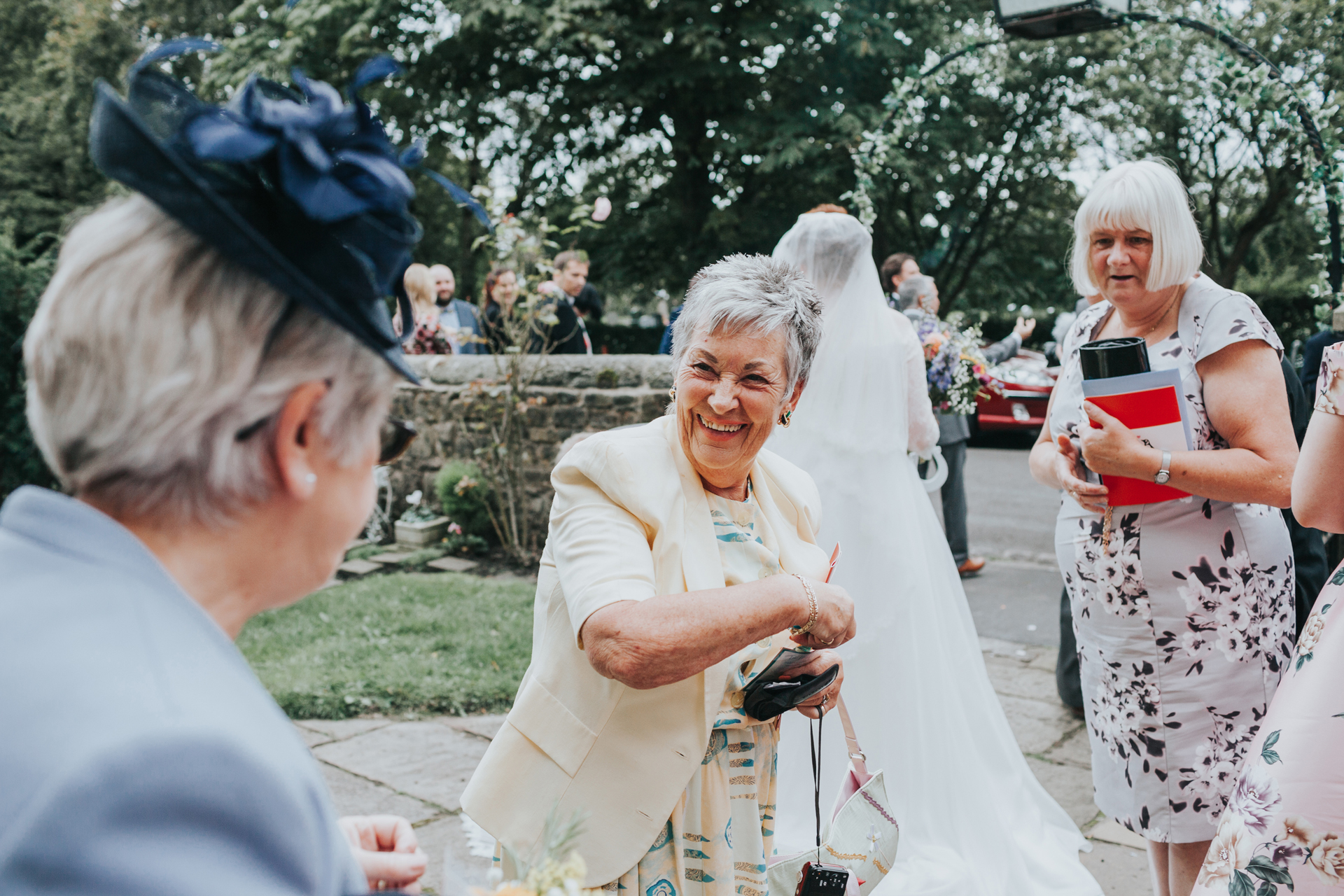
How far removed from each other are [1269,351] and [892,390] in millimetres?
1588

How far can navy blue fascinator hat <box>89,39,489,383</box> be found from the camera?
787 millimetres

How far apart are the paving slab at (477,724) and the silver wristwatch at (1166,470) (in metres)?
3.06

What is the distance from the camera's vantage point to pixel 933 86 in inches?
307

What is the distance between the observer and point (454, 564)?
7.74 metres

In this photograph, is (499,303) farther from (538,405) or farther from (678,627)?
(678,627)

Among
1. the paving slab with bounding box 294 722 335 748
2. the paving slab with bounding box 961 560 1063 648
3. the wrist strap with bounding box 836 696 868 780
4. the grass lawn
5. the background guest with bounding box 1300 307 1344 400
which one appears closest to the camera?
the wrist strap with bounding box 836 696 868 780

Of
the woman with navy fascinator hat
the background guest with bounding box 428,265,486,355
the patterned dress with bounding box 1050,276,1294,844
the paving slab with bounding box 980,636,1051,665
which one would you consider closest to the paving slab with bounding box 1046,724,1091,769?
the paving slab with bounding box 980,636,1051,665

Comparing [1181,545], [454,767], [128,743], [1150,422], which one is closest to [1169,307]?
[1150,422]

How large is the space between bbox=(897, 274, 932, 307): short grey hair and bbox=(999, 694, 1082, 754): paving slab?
3387 millimetres

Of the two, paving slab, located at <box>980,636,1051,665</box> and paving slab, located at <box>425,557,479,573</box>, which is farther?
paving slab, located at <box>425,557,479,573</box>

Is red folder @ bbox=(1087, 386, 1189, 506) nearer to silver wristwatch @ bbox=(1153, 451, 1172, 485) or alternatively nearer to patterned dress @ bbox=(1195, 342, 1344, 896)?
silver wristwatch @ bbox=(1153, 451, 1172, 485)

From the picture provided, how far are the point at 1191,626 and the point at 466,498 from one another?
636 cm

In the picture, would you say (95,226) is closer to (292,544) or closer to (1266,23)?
(292,544)

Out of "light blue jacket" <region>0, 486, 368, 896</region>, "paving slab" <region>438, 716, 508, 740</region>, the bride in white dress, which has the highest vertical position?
"light blue jacket" <region>0, 486, 368, 896</region>
